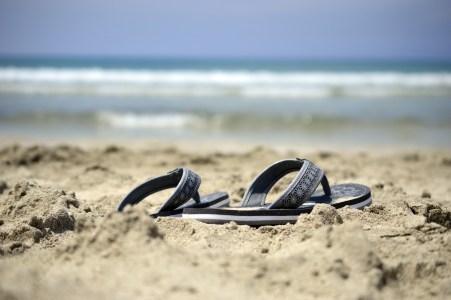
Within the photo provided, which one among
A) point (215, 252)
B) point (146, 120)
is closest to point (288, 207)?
point (215, 252)

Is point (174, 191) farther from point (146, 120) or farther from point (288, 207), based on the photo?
point (146, 120)

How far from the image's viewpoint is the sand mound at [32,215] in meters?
3.37

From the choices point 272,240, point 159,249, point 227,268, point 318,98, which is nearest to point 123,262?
point 159,249

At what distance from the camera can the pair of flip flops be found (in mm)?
3566

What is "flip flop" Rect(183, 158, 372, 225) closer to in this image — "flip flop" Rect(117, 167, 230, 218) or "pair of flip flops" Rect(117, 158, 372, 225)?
"pair of flip flops" Rect(117, 158, 372, 225)

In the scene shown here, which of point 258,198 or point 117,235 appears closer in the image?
point 117,235

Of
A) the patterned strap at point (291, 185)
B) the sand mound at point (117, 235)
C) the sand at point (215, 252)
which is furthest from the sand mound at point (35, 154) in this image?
the sand mound at point (117, 235)

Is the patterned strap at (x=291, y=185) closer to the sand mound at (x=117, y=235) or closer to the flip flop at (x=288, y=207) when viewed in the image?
the flip flop at (x=288, y=207)

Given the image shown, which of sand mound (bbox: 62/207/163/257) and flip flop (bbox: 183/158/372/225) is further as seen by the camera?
flip flop (bbox: 183/158/372/225)

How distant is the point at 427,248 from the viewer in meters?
3.03

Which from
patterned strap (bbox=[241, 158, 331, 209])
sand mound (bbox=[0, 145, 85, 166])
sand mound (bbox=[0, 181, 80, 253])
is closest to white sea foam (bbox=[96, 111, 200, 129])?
sand mound (bbox=[0, 145, 85, 166])

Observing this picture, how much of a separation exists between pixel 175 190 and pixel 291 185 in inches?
31.9

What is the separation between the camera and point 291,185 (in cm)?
360

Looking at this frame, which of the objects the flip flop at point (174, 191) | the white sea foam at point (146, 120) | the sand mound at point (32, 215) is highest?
the flip flop at point (174, 191)
